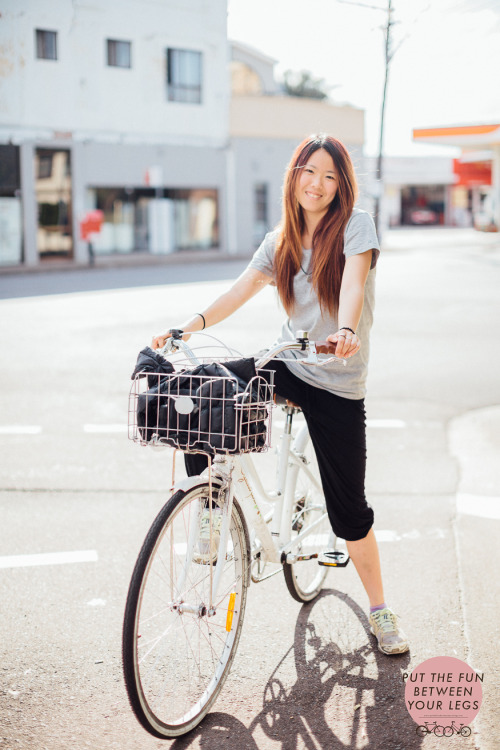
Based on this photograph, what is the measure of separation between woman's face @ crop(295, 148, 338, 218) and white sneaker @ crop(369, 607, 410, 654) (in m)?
1.63

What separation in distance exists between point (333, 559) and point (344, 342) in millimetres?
1179

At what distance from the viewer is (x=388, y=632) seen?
332cm

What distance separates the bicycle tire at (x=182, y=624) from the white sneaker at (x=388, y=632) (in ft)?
2.06

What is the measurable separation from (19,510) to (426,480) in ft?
8.56

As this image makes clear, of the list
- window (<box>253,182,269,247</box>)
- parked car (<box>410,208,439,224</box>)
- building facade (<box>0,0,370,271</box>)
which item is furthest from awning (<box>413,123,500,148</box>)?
parked car (<box>410,208,439,224</box>)

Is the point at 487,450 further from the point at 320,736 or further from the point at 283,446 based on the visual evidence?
the point at 320,736

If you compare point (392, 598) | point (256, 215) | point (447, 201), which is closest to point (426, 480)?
point (392, 598)

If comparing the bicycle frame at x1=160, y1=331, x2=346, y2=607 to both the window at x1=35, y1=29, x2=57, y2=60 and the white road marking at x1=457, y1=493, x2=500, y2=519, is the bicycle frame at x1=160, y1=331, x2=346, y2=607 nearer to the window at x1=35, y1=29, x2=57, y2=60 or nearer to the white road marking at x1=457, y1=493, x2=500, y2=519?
the white road marking at x1=457, y1=493, x2=500, y2=519

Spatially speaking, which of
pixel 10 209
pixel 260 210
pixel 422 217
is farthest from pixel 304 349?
pixel 422 217

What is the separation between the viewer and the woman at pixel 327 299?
311 centimetres

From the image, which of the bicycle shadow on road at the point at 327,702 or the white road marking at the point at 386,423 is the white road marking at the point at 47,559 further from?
the white road marking at the point at 386,423

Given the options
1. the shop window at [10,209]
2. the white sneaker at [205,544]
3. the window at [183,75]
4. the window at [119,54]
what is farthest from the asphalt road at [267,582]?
the window at [183,75]

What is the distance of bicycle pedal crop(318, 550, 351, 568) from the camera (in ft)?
11.5

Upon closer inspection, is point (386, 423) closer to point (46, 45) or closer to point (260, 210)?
point (46, 45)
